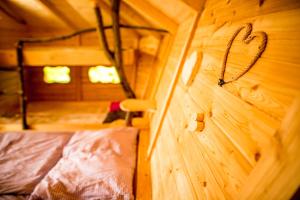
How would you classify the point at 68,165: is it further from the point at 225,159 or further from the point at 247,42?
the point at 247,42

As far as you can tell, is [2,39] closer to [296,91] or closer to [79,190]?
[79,190]

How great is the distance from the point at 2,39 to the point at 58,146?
3804 millimetres

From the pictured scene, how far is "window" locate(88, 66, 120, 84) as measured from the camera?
5770 mm

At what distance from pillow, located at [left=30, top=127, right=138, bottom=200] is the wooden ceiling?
177 cm

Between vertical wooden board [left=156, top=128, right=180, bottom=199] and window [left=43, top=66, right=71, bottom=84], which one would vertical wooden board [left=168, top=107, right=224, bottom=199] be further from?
window [left=43, top=66, right=71, bottom=84]

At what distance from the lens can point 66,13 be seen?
468cm

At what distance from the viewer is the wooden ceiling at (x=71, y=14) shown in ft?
9.53

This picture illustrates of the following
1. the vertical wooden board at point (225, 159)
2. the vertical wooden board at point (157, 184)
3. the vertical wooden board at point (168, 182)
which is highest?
the vertical wooden board at point (225, 159)

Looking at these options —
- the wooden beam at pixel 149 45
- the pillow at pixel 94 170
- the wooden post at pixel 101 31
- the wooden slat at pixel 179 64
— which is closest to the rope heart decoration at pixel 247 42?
the wooden slat at pixel 179 64

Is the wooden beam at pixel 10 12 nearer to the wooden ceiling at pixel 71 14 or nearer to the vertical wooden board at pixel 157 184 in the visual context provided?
the wooden ceiling at pixel 71 14

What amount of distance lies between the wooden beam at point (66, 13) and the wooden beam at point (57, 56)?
2.90ft

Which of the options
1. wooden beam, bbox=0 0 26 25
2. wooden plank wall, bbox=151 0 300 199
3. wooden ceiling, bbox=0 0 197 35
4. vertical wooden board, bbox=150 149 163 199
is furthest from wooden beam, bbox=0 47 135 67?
wooden plank wall, bbox=151 0 300 199

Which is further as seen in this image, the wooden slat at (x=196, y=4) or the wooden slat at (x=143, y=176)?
the wooden slat at (x=143, y=176)

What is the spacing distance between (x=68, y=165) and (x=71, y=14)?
12.2ft
